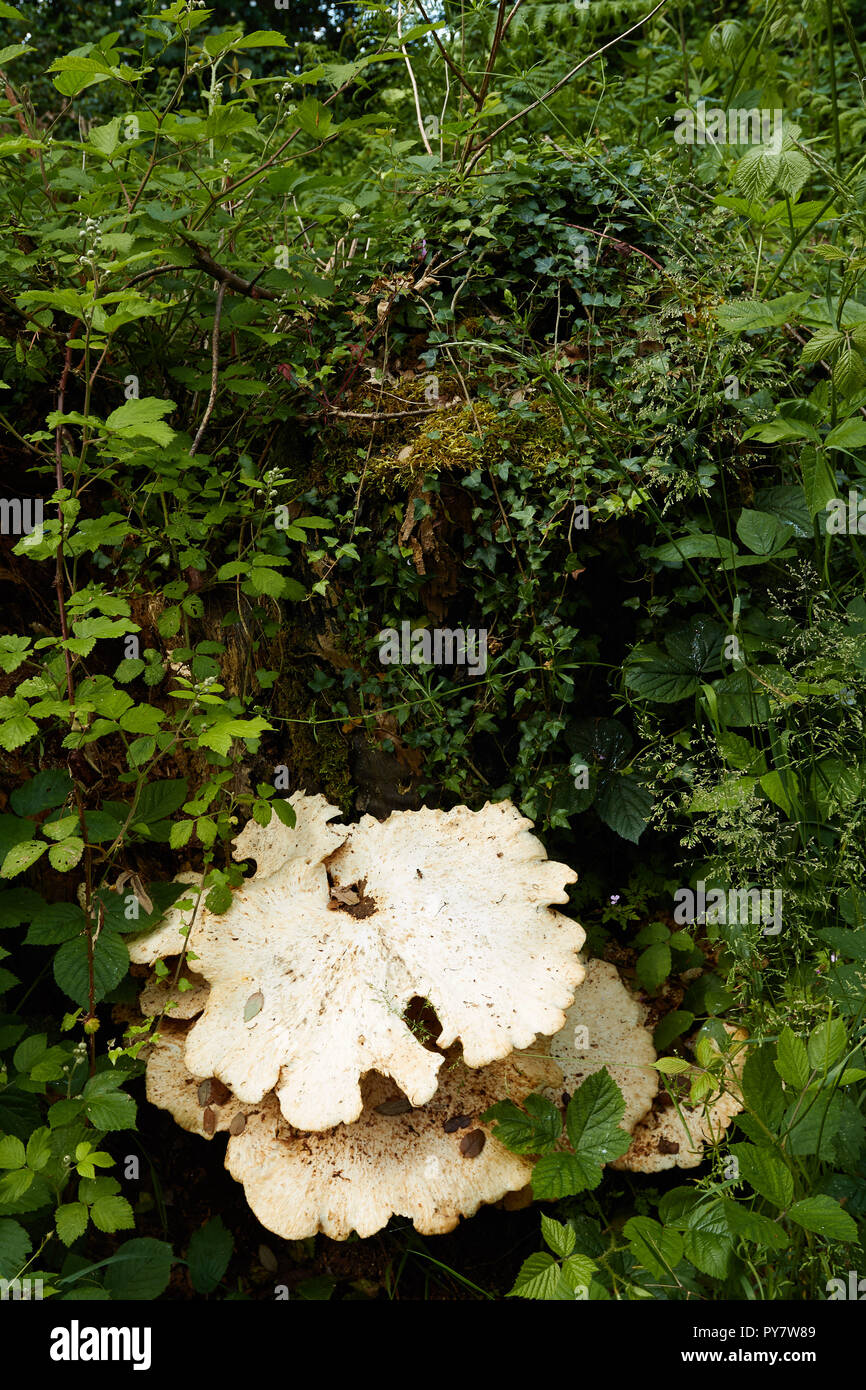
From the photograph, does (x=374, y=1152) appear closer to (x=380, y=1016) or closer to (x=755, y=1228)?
(x=380, y=1016)

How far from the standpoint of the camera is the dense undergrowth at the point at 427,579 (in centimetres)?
235

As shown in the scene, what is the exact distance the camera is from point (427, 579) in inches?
116

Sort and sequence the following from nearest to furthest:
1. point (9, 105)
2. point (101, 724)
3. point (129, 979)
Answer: point (101, 724)
point (129, 979)
point (9, 105)

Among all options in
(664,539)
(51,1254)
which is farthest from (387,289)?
(51,1254)

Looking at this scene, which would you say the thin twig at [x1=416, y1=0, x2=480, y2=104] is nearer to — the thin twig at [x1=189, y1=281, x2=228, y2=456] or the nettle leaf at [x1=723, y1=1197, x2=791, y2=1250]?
the thin twig at [x1=189, y1=281, x2=228, y2=456]

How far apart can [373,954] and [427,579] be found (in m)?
1.25

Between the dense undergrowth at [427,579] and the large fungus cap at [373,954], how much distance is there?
0.66 ft

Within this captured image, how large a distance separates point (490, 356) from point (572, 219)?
2.40ft

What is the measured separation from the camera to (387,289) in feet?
10.5

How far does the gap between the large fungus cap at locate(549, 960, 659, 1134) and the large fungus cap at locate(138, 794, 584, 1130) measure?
40 cm

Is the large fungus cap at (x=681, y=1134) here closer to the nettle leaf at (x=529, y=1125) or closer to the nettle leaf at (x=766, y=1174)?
the nettle leaf at (x=529, y=1125)

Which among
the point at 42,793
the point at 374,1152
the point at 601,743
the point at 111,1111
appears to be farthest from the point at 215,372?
the point at 374,1152

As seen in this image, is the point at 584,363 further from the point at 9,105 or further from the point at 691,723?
the point at 9,105

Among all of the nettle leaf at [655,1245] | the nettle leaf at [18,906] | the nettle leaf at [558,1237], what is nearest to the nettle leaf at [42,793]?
the nettle leaf at [18,906]
